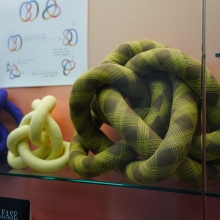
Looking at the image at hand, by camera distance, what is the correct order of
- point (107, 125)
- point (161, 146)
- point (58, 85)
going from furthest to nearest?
point (58, 85) < point (107, 125) < point (161, 146)

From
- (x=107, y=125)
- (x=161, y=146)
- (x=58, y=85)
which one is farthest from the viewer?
(x=58, y=85)

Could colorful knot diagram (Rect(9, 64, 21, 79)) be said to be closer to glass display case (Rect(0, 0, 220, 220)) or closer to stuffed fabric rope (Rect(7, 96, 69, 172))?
glass display case (Rect(0, 0, 220, 220))

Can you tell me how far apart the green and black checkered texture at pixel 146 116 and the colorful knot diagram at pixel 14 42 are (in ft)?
0.83

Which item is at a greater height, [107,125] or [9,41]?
[9,41]

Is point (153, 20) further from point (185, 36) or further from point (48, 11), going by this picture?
point (48, 11)

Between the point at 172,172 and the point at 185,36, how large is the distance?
0.23 meters

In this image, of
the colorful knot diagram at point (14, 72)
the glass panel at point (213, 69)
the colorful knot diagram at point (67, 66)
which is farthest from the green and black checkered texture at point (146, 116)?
the colorful knot diagram at point (14, 72)

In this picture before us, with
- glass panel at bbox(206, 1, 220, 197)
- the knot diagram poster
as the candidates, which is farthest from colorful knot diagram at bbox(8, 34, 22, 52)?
glass panel at bbox(206, 1, 220, 197)

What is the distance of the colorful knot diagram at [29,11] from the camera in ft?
1.94

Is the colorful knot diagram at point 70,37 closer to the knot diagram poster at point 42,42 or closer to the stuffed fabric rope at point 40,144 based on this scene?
the knot diagram poster at point 42,42

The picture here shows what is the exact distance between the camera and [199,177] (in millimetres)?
348

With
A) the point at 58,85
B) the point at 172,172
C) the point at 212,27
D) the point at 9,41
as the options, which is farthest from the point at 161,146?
the point at 9,41

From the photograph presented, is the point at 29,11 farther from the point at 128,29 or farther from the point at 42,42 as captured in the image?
the point at 128,29

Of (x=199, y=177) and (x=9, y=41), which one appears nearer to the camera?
(x=199, y=177)
